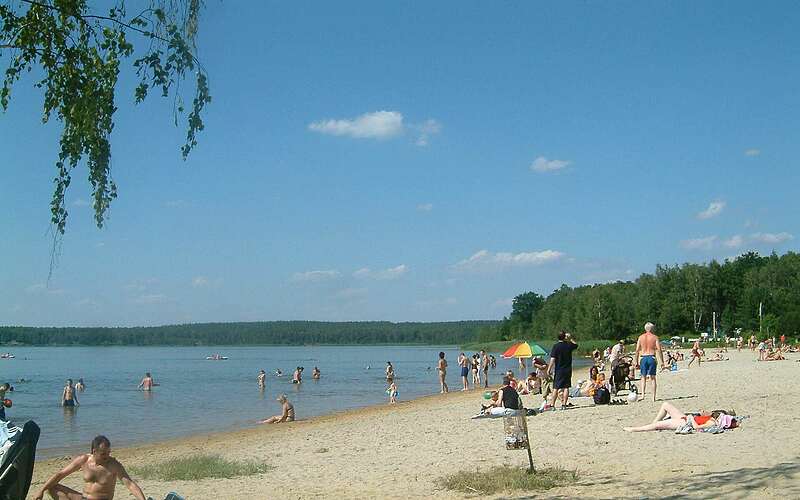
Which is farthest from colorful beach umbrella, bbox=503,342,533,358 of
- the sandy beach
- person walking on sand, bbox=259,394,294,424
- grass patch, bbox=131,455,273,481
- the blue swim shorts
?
grass patch, bbox=131,455,273,481

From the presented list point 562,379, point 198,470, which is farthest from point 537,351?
point 198,470

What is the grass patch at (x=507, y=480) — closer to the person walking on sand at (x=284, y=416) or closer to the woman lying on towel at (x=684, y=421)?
the woman lying on towel at (x=684, y=421)

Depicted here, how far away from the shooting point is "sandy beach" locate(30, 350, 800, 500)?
802 cm

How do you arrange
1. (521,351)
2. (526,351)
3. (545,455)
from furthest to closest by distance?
(521,351), (526,351), (545,455)

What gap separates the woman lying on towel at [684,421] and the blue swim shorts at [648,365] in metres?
3.84

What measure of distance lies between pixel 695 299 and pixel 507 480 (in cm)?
9173

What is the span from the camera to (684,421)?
450 inches

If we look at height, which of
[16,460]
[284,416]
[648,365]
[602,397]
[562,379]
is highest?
[648,365]

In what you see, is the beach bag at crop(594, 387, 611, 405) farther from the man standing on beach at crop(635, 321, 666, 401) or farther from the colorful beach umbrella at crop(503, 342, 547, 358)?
the colorful beach umbrella at crop(503, 342, 547, 358)

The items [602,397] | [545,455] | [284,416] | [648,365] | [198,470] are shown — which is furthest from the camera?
[284,416]

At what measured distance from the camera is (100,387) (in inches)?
1722

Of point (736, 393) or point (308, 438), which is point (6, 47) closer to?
point (308, 438)

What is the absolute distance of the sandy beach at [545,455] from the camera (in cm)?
802

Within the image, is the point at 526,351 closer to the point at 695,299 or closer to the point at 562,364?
the point at 562,364
